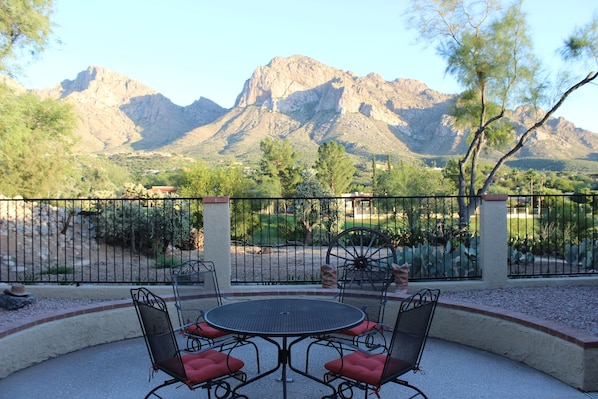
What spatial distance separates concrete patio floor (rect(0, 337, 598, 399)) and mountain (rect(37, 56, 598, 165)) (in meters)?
54.0

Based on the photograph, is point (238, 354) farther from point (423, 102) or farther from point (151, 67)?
point (423, 102)

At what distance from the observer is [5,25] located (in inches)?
495

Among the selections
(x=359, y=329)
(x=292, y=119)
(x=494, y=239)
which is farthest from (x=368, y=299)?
(x=292, y=119)

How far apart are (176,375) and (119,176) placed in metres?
49.8

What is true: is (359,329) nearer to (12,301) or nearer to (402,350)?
(402,350)

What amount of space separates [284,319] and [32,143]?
1820 cm

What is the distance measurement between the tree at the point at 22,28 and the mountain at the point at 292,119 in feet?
140

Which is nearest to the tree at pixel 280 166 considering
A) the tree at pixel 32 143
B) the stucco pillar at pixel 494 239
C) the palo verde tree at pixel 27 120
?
the palo verde tree at pixel 27 120

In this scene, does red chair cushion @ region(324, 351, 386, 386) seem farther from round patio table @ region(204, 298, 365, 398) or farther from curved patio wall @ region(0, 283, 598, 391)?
curved patio wall @ region(0, 283, 598, 391)

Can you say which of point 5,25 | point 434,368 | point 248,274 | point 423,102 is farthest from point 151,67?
point 434,368

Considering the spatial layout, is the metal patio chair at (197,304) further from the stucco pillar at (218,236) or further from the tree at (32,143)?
the tree at (32,143)

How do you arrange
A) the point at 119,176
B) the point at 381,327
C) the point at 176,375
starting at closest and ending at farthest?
the point at 176,375
the point at 381,327
the point at 119,176

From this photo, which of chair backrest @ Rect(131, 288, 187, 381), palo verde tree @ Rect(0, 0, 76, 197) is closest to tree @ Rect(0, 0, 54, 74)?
palo verde tree @ Rect(0, 0, 76, 197)

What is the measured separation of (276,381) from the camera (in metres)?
3.97
